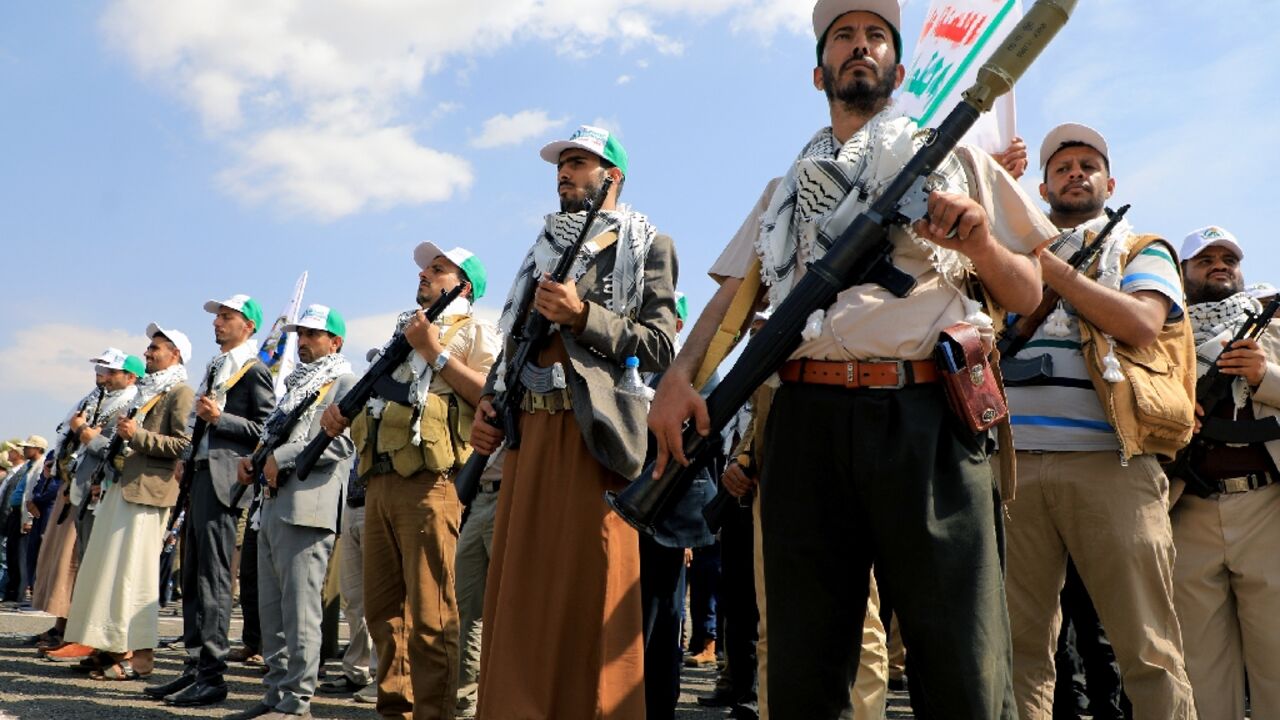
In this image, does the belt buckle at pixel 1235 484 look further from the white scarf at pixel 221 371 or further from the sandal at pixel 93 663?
the sandal at pixel 93 663

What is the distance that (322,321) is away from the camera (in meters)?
7.59

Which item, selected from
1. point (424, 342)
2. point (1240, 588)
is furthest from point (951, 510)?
point (424, 342)

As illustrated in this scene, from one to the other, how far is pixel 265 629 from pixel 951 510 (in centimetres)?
512

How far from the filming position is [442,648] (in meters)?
5.32

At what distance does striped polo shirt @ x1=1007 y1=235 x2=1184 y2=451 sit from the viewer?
13.1 feet

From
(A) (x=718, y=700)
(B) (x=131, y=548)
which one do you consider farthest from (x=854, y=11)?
(B) (x=131, y=548)

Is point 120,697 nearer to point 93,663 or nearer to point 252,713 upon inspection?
point 93,663

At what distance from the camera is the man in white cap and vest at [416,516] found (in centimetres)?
532

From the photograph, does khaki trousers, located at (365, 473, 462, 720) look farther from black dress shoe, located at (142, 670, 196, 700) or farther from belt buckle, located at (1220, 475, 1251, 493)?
belt buckle, located at (1220, 475, 1251, 493)

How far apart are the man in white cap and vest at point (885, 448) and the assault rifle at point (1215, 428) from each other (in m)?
2.72

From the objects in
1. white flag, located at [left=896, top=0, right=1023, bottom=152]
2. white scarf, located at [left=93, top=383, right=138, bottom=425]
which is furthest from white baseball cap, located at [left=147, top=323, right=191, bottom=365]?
white flag, located at [left=896, top=0, right=1023, bottom=152]

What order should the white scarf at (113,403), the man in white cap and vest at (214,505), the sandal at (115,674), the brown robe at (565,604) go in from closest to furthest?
the brown robe at (565,604)
the man in white cap and vest at (214,505)
the sandal at (115,674)
the white scarf at (113,403)

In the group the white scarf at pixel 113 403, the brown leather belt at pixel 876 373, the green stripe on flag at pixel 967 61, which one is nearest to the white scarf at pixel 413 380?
the green stripe on flag at pixel 967 61

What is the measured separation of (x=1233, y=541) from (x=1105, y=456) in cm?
129
